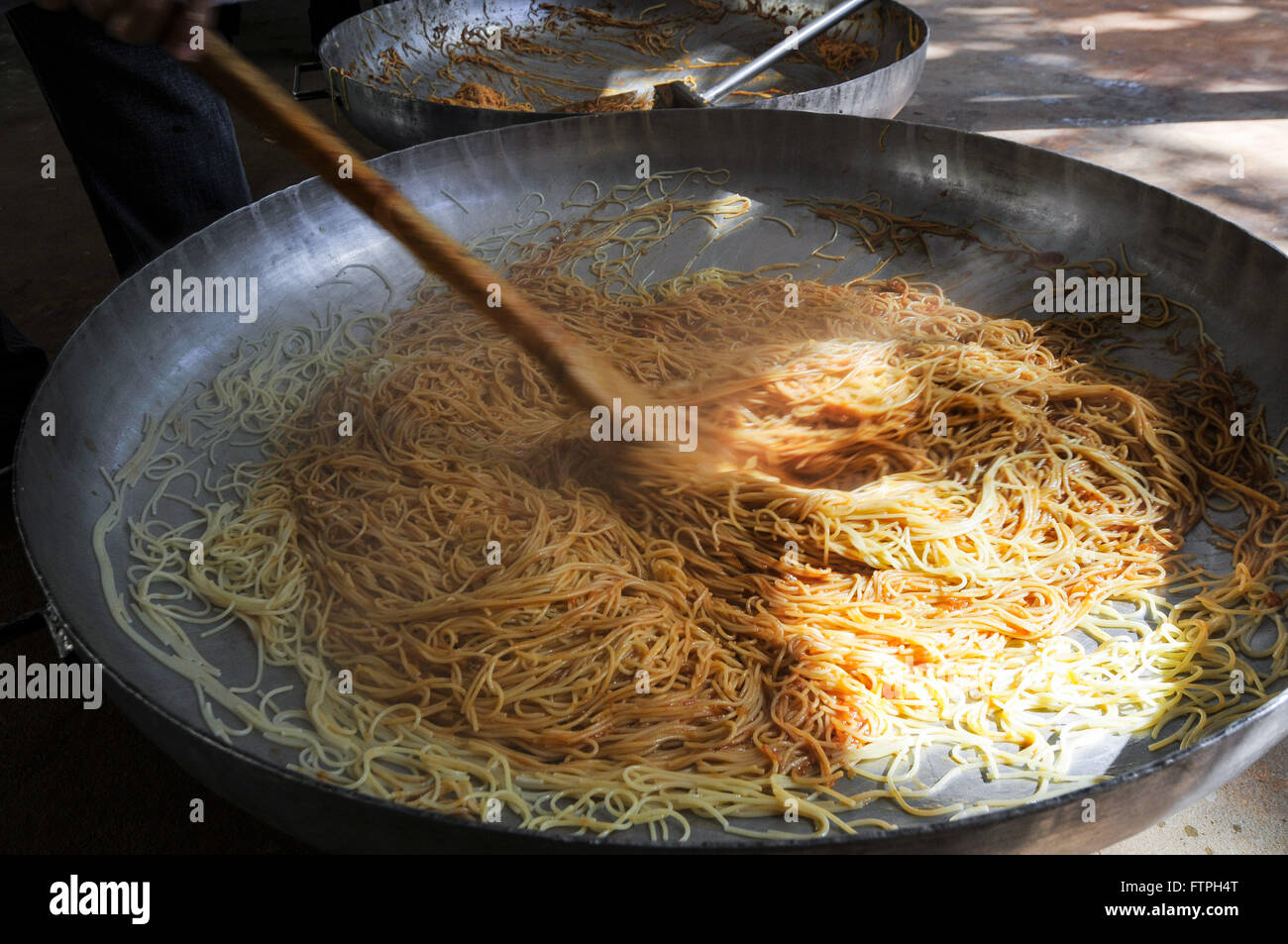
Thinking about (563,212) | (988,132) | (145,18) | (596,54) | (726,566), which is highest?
(596,54)

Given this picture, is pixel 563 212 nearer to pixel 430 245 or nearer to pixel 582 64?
pixel 430 245

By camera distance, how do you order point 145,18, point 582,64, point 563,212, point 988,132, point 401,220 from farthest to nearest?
point 988,132 < point 582,64 < point 563,212 < point 401,220 < point 145,18

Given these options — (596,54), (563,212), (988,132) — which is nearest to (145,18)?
(563,212)

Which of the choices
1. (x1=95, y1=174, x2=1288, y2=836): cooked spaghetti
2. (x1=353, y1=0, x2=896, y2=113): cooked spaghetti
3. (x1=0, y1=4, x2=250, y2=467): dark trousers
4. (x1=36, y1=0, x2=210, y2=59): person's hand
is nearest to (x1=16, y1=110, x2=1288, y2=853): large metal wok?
(x1=95, y1=174, x2=1288, y2=836): cooked spaghetti

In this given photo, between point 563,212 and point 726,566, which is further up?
point 563,212

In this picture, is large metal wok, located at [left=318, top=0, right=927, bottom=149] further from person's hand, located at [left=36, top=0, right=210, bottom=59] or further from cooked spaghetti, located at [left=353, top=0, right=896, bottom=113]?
person's hand, located at [left=36, top=0, right=210, bottom=59]

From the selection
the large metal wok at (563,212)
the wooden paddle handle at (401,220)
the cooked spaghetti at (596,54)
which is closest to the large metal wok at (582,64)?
the cooked spaghetti at (596,54)
